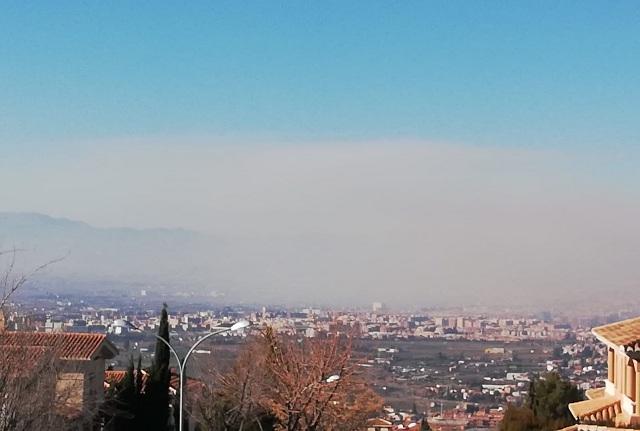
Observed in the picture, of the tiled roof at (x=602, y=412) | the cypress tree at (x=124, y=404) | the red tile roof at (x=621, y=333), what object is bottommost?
the cypress tree at (x=124, y=404)

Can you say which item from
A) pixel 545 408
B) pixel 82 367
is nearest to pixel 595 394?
pixel 545 408

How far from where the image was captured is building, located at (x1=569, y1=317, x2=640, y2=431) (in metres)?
20.3

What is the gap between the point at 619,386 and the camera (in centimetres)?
2305

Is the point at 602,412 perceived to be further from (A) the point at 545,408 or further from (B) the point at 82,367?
(B) the point at 82,367

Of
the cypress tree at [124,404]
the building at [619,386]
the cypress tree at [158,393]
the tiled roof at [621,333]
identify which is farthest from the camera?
the cypress tree at [158,393]

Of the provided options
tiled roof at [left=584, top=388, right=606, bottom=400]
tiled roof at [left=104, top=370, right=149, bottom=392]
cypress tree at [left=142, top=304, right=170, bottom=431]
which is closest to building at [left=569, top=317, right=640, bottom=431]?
tiled roof at [left=584, top=388, right=606, bottom=400]

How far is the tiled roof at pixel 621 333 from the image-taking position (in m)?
21.2

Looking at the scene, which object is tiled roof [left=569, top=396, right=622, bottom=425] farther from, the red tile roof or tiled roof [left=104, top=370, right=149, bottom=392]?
tiled roof [left=104, top=370, right=149, bottom=392]

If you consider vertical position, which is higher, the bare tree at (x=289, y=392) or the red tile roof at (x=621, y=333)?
the red tile roof at (x=621, y=333)

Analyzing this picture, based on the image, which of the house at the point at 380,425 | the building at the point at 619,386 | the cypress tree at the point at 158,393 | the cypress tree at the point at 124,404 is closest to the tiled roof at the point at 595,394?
the building at the point at 619,386

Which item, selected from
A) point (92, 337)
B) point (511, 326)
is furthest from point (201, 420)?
point (511, 326)

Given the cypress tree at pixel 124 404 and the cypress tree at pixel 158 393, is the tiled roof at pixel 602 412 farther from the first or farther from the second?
the cypress tree at pixel 158 393

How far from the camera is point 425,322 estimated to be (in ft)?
475

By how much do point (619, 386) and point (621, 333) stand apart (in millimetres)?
1275
